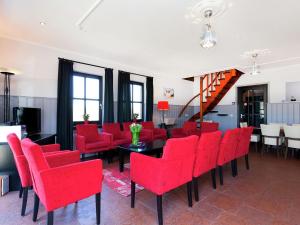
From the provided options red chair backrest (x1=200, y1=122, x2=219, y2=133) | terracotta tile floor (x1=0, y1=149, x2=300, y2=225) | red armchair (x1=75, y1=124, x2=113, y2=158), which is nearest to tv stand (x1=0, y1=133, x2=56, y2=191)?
terracotta tile floor (x1=0, y1=149, x2=300, y2=225)

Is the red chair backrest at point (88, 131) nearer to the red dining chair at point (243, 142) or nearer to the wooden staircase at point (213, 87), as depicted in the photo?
the red dining chair at point (243, 142)

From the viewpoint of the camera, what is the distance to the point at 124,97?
5.45 metres

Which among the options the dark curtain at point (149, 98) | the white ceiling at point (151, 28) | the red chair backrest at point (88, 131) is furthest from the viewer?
the dark curtain at point (149, 98)

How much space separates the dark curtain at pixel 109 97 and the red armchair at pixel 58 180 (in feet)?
10.7

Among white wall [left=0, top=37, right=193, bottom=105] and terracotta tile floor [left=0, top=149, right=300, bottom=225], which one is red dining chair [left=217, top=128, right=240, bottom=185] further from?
white wall [left=0, top=37, right=193, bottom=105]

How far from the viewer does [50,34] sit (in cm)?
346

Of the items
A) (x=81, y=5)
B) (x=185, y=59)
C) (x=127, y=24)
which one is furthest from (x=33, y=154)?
(x=185, y=59)

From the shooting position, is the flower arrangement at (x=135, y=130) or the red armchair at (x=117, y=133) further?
the red armchair at (x=117, y=133)

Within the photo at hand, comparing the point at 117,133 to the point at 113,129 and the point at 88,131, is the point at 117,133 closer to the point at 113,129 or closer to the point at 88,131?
the point at 113,129

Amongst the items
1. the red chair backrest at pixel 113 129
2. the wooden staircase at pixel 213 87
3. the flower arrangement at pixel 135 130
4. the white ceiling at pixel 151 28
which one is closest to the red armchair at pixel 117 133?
the red chair backrest at pixel 113 129

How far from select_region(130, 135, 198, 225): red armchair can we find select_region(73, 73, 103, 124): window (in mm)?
3180

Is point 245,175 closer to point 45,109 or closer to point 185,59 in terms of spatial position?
point 185,59

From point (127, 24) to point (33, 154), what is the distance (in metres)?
2.48

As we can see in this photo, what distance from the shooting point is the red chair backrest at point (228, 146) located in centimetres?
293
